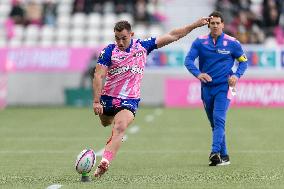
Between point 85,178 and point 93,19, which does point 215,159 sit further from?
point 93,19

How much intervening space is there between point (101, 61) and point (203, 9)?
87.7ft

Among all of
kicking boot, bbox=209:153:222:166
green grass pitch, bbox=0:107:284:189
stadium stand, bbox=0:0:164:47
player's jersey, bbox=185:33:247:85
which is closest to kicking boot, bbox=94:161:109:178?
green grass pitch, bbox=0:107:284:189

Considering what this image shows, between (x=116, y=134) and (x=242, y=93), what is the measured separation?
22.0 metres

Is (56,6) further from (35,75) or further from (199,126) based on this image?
(199,126)

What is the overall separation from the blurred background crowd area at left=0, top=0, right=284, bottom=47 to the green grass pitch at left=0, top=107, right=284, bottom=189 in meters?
8.41

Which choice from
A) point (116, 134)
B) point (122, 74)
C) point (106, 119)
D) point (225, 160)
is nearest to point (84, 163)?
point (116, 134)

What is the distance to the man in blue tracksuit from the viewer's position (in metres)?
13.9

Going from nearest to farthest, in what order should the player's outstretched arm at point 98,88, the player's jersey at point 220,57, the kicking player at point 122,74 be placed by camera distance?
the player's outstretched arm at point 98,88 → the kicking player at point 122,74 → the player's jersey at point 220,57

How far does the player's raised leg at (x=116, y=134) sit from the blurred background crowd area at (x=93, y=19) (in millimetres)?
24576

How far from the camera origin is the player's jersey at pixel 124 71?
38.9 ft

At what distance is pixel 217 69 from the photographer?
14031 millimetres

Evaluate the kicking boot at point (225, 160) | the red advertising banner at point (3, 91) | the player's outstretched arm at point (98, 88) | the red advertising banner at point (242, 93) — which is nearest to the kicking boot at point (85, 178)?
the player's outstretched arm at point (98, 88)

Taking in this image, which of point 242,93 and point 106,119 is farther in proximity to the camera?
point 242,93

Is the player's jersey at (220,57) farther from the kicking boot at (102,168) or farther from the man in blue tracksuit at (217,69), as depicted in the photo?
the kicking boot at (102,168)
